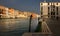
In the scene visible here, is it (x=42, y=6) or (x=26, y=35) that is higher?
(x=42, y=6)

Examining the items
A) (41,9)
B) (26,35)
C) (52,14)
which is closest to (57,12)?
(52,14)

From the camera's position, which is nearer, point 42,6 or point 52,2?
point 42,6

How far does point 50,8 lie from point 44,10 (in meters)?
3.67

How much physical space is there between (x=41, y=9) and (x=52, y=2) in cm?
716

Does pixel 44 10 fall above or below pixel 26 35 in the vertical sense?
above

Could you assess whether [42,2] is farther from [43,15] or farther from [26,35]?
[26,35]

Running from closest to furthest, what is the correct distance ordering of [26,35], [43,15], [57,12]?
[26,35], [43,15], [57,12]

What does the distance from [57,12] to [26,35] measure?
5913cm

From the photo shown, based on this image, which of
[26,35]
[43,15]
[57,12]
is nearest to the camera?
[26,35]

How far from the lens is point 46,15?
196 feet

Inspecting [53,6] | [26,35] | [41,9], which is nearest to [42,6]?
Result: [41,9]

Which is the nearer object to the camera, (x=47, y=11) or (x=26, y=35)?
(x=26, y=35)

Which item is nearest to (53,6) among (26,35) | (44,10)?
(44,10)

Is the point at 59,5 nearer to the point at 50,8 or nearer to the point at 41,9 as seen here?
the point at 50,8
